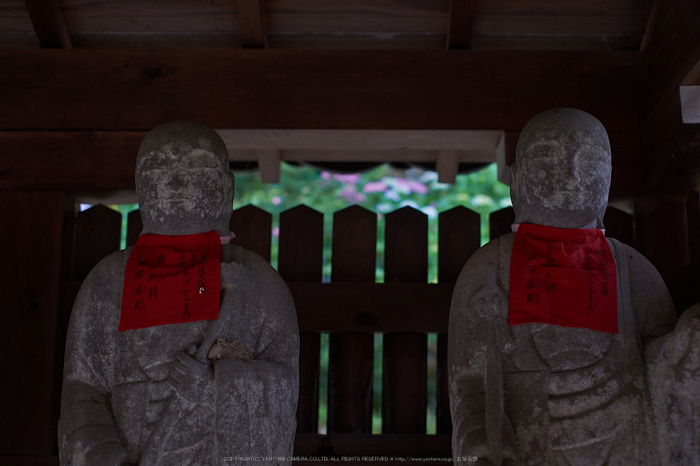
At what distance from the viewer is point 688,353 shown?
2.91 metres

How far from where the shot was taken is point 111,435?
3107mm

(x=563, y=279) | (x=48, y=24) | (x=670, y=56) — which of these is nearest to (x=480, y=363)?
(x=563, y=279)

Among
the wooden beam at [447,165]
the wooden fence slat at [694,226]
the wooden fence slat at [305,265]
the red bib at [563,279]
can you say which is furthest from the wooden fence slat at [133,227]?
the wooden fence slat at [694,226]

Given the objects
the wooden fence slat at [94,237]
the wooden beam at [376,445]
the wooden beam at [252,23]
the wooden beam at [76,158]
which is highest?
the wooden beam at [252,23]

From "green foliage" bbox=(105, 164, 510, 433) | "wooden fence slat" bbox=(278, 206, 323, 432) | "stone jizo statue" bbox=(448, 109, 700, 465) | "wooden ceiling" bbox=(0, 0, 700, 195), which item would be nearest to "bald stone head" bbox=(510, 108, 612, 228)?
"stone jizo statue" bbox=(448, 109, 700, 465)

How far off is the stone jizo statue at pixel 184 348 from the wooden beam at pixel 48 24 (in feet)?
5.36

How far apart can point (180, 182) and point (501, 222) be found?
7.38 feet

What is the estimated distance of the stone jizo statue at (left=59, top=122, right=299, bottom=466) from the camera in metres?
3.07

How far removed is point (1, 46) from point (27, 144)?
791mm

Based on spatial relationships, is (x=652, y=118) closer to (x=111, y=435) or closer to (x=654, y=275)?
(x=654, y=275)

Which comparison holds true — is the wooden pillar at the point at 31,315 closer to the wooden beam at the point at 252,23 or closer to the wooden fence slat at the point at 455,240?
the wooden beam at the point at 252,23

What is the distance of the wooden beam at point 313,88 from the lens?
457cm

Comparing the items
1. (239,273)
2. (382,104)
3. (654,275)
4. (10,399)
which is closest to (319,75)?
(382,104)

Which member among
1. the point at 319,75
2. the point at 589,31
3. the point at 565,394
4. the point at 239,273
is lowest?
the point at 565,394
